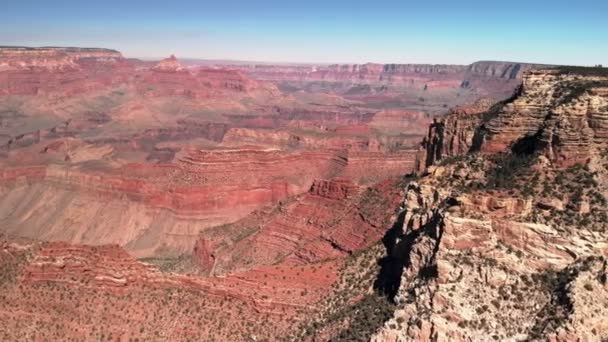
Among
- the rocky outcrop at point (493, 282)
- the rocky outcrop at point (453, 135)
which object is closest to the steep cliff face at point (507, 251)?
the rocky outcrop at point (493, 282)

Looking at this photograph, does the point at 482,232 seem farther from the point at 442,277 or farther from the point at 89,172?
the point at 89,172

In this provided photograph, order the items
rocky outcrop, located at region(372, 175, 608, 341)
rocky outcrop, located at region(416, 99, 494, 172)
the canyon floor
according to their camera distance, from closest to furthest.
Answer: rocky outcrop, located at region(372, 175, 608, 341), the canyon floor, rocky outcrop, located at region(416, 99, 494, 172)

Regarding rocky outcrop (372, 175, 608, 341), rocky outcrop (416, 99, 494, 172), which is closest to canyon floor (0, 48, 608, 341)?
rocky outcrop (372, 175, 608, 341)

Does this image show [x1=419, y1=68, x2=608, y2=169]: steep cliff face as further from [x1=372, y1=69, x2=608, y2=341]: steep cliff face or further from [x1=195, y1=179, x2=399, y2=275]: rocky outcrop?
[x1=195, y1=179, x2=399, y2=275]: rocky outcrop

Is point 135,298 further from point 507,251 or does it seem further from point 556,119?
point 556,119

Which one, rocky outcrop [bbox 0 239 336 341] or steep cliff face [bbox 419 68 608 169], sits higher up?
steep cliff face [bbox 419 68 608 169]

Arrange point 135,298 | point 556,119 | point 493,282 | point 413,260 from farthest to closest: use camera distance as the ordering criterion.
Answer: point 135,298, point 556,119, point 413,260, point 493,282

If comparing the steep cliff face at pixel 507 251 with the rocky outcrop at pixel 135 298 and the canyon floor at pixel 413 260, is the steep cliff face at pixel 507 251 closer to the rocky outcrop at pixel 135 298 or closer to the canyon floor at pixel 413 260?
the canyon floor at pixel 413 260

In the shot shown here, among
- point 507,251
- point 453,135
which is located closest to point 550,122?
point 507,251

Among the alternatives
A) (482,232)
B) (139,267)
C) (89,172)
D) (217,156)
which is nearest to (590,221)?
(482,232)

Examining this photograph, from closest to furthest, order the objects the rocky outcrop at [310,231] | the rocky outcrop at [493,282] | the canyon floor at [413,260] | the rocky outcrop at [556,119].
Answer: the rocky outcrop at [493,282], the canyon floor at [413,260], the rocky outcrop at [556,119], the rocky outcrop at [310,231]

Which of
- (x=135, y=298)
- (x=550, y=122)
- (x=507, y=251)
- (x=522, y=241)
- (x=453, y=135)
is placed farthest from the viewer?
(x=453, y=135)

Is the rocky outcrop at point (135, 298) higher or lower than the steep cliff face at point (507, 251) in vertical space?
lower
